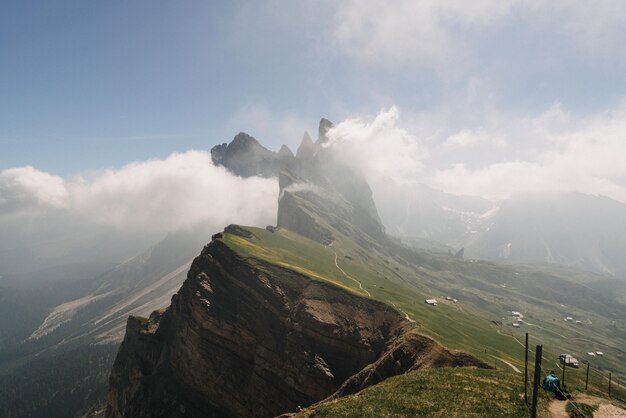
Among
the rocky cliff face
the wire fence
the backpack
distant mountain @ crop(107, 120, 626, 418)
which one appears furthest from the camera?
the rocky cliff face

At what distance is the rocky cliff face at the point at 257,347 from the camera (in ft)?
277

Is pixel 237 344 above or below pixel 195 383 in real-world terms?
→ above

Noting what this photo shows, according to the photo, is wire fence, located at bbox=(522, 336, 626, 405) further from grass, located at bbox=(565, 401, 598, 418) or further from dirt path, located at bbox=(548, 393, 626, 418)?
grass, located at bbox=(565, 401, 598, 418)

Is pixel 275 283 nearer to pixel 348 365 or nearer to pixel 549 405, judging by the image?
pixel 348 365

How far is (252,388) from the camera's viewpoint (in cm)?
9138

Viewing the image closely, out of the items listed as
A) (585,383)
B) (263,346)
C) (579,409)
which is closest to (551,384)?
(579,409)

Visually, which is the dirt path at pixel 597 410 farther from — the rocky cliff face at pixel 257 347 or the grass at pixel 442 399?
the rocky cliff face at pixel 257 347

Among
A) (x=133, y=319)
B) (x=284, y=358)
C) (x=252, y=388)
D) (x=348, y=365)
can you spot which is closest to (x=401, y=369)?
(x=348, y=365)

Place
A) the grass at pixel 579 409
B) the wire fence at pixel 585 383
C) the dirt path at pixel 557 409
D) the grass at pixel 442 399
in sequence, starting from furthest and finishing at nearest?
the wire fence at pixel 585 383, the grass at pixel 442 399, the grass at pixel 579 409, the dirt path at pixel 557 409

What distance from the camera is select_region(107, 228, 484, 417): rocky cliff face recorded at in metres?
84.4

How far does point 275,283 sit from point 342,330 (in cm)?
2525

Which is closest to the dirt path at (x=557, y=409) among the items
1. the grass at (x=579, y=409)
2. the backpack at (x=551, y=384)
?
the grass at (x=579, y=409)

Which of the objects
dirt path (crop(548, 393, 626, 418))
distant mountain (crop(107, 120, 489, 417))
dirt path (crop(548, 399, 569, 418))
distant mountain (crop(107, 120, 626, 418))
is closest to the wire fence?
dirt path (crop(548, 399, 569, 418))

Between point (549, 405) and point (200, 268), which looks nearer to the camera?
point (549, 405)
